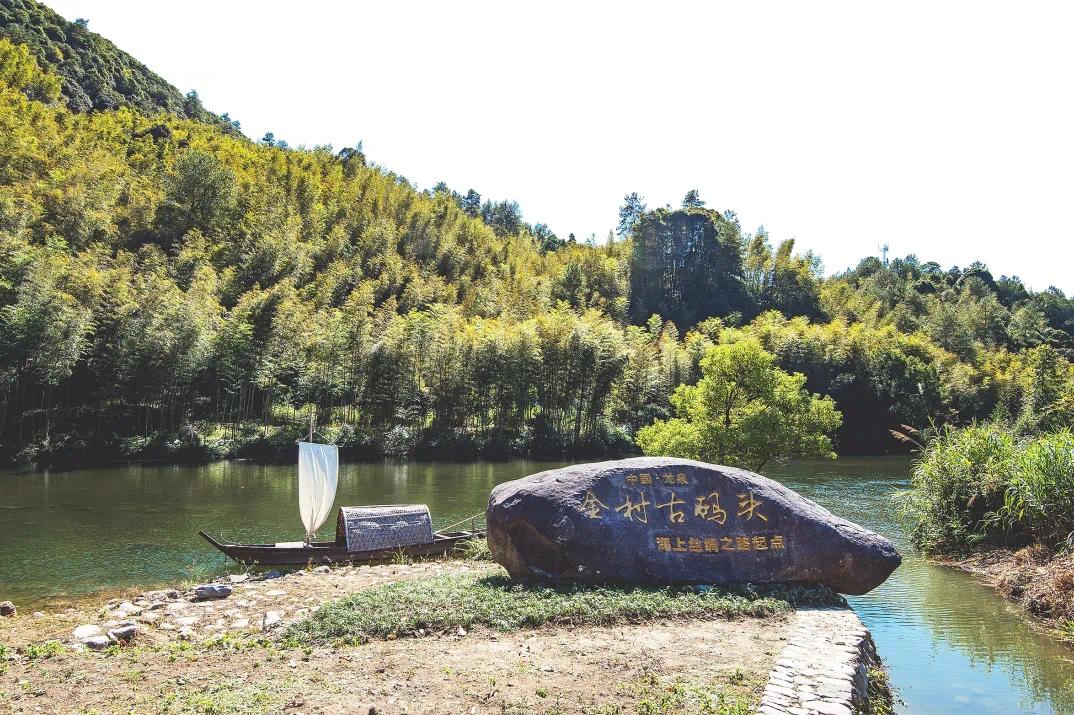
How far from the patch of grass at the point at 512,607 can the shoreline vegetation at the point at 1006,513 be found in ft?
A: 13.6

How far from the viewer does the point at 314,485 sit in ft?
47.3

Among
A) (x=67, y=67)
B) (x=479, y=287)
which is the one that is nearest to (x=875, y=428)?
(x=479, y=287)

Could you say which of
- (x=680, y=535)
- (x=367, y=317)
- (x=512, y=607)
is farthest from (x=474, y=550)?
(x=367, y=317)

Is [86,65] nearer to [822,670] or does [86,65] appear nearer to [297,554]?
[297,554]

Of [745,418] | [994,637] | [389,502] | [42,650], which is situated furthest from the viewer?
[389,502]

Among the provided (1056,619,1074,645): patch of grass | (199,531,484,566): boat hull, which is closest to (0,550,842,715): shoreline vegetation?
(1056,619,1074,645): patch of grass

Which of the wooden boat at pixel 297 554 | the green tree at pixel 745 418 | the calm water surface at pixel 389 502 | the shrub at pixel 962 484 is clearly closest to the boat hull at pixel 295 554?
the wooden boat at pixel 297 554

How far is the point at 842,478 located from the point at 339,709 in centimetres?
2769

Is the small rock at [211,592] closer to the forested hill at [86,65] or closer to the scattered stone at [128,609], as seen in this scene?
the scattered stone at [128,609]

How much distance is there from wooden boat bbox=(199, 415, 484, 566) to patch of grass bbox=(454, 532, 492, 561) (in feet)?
0.58

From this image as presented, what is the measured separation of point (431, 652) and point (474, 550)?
7.34 m

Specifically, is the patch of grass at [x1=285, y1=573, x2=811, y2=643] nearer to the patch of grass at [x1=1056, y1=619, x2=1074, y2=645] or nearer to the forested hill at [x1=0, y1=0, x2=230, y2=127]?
the patch of grass at [x1=1056, y1=619, x2=1074, y2=645]

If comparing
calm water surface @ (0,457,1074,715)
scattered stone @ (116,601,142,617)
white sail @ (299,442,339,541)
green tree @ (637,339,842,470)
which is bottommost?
calm water surface @ (0,457,1074,715)

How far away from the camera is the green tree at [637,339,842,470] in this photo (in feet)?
56.0
